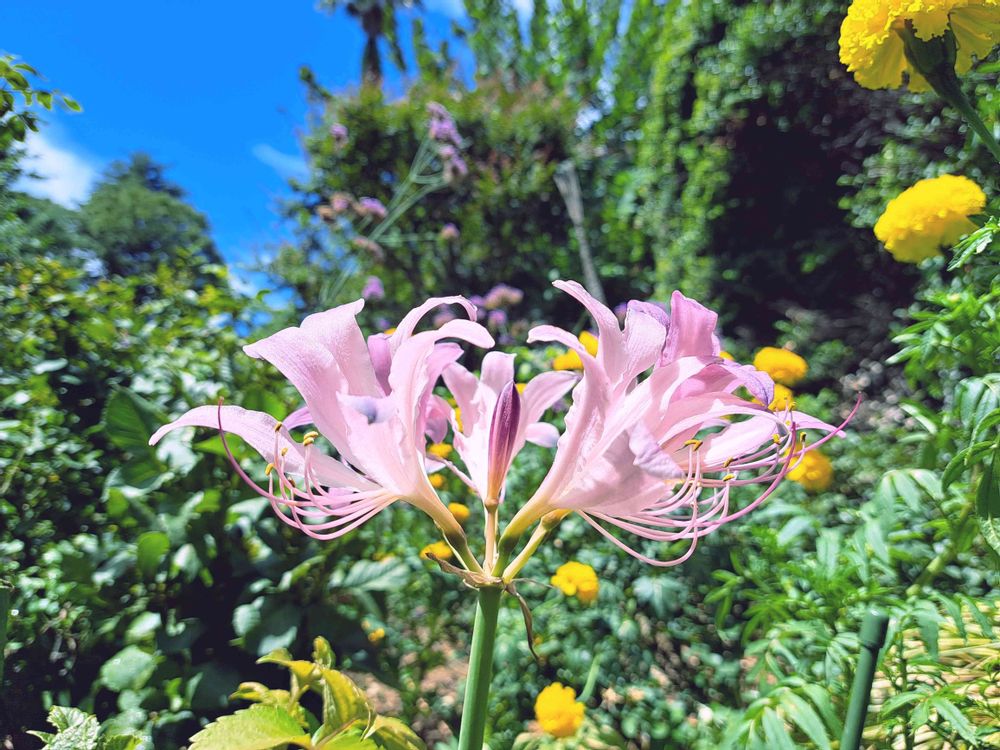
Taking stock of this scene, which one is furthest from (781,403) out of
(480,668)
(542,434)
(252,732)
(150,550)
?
(150,550)

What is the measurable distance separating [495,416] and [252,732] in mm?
351

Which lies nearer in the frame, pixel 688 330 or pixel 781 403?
pixel 688 330

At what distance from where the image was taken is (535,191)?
820 centimetres

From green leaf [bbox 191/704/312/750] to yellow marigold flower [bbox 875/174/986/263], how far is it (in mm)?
Answer: 1410

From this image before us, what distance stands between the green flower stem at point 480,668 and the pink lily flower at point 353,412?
0.18 feet

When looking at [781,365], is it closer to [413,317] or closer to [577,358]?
[577,358]

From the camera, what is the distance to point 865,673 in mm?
763

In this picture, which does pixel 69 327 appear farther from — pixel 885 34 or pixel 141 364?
pixel 885 34

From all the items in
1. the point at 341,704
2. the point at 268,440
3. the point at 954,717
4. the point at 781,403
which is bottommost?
the point at 341,704

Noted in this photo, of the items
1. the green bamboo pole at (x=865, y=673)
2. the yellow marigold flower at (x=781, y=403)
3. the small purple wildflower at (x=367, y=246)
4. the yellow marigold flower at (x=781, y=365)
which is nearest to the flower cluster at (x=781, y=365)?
the yellow marigold flower at (x=781, y=365)

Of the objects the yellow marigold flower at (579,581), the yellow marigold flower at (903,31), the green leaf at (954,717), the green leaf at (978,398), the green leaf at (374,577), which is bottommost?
the green leaf at (954,717)

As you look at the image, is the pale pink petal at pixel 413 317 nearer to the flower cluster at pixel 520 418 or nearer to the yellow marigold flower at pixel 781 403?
the flower cluster at pixel 520 418

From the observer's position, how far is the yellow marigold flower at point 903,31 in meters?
0.87

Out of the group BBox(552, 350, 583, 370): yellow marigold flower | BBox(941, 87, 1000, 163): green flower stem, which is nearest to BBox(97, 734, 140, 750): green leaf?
BBox(941, 87, 1000, 163): green flower stem
